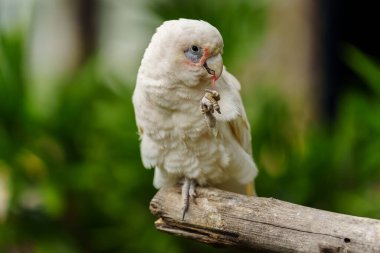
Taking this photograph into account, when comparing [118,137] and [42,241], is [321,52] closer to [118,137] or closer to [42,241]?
[118,137]

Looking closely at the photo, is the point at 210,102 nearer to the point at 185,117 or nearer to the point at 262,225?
the point at 185,117

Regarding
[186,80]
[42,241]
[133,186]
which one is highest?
[186,80]

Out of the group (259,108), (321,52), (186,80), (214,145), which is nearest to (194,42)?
(186,80)

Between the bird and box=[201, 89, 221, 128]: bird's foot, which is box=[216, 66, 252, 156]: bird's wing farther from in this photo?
box=[201, 89, 221, 128]: bird's foot

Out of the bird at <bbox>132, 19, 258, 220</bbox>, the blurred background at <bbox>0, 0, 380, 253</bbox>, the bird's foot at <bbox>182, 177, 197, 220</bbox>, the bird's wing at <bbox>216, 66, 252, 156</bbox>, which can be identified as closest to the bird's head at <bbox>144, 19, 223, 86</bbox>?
the bird at <bbox>132, 19, 258, 220</bbox>

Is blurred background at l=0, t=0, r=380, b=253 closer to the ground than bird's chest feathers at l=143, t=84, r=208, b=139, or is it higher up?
closer to the ground
